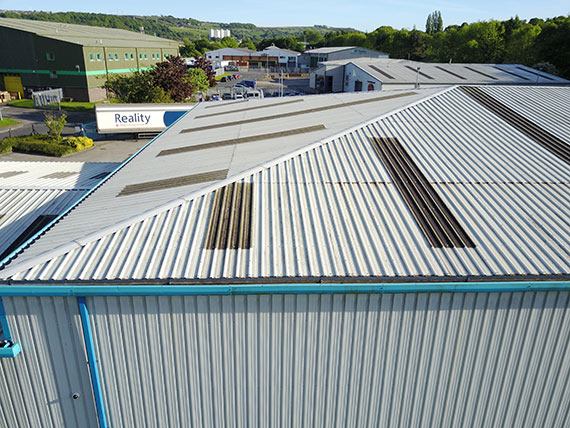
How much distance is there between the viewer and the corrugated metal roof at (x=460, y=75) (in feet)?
123

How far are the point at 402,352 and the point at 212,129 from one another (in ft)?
42.0

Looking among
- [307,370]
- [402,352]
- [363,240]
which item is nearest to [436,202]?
[363,240]

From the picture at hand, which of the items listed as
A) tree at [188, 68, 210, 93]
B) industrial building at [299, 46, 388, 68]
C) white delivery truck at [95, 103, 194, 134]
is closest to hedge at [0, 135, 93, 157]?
white delivery truck at [95, 103, 194, 134]

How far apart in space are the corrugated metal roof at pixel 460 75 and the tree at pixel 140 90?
20076 mm

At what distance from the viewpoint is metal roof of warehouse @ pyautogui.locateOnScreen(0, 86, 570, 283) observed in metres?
7.16

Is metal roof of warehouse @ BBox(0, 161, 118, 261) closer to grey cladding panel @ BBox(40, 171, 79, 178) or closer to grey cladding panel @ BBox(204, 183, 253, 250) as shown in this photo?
grey cladding panel @ BBox(40, 171, 79, 178)

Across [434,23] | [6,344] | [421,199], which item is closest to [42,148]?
[6,344]

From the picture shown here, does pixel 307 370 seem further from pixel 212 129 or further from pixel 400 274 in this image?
pixel 212 129

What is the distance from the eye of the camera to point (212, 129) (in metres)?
17.5

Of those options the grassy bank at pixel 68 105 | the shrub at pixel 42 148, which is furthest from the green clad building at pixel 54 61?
the shrub at pixel 42 148

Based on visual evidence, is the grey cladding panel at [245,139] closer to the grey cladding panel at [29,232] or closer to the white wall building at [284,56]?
the grey cladding panel at [29,232]

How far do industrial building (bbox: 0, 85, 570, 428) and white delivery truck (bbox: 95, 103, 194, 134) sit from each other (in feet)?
81.7

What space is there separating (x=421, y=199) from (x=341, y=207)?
1852 mm

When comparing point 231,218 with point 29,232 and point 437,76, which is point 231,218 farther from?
point 437,76
